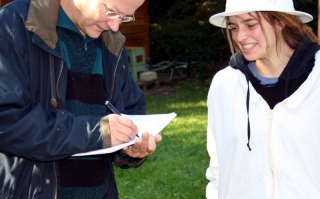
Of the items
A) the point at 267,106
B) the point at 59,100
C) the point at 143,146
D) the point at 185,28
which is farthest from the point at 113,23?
the point at 185,28

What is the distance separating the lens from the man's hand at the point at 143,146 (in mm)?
2656

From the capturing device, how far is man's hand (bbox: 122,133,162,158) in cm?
266

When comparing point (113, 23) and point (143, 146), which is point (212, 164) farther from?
point (113, 23)

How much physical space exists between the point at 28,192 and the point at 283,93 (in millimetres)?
1249

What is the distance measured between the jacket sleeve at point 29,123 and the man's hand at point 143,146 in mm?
253

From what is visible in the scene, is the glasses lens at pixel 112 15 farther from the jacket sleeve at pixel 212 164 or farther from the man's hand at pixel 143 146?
the jacket sleeve at pixel 212 164

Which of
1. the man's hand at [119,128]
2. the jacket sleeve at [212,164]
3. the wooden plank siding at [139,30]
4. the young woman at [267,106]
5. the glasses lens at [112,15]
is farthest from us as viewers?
the wooden plank siding at [139,30]

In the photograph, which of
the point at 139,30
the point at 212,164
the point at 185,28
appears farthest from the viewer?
the point at 185,28

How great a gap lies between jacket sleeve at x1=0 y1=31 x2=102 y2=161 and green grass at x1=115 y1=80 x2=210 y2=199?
3.54m

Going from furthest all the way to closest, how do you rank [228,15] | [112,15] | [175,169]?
[175,169], [228,15], [112,15]

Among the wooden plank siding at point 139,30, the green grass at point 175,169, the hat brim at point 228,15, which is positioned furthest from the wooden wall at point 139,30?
the hat brim at point 228,15

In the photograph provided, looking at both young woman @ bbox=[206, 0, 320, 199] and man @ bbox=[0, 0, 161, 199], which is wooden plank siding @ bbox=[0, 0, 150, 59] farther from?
man @ bbox=[0, 0, 161, 199]

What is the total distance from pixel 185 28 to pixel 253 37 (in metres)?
16.1

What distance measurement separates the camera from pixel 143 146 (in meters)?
2.71
